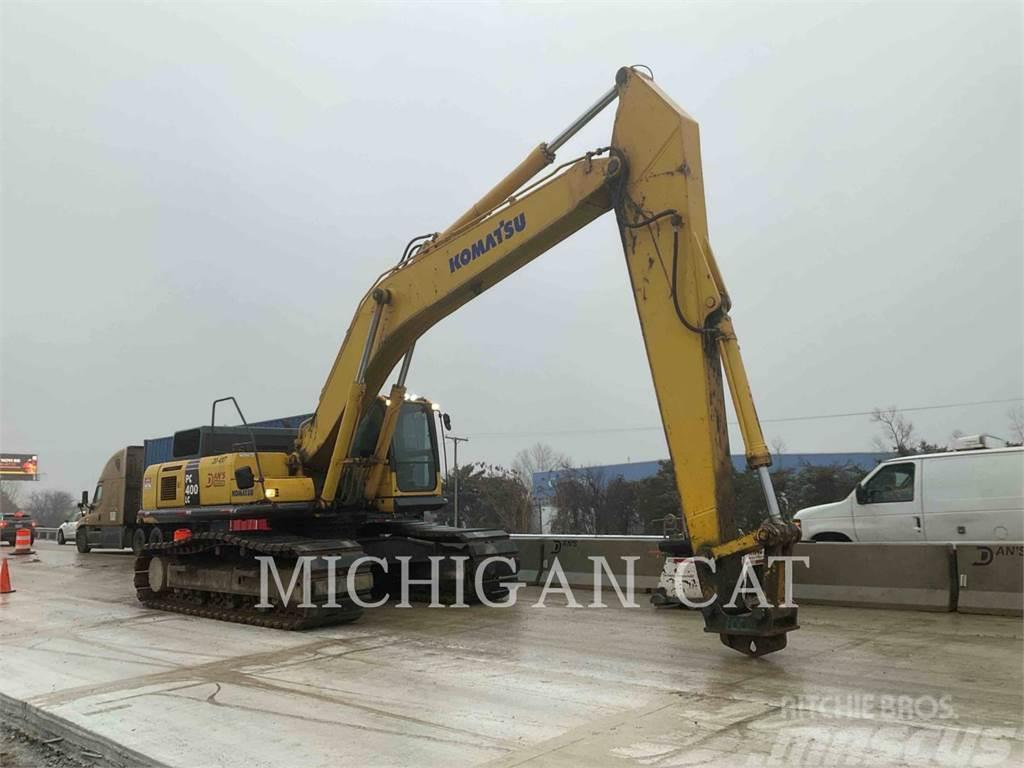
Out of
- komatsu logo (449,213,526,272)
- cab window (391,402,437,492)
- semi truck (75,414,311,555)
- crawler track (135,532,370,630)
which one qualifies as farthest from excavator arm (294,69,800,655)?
semi truck (75,414,311,555)

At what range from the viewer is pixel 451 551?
1098cm

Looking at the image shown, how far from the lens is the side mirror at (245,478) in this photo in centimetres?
1020

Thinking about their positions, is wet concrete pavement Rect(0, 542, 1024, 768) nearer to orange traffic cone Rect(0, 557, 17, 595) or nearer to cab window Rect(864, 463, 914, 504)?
cab window Rect(864, 463, 914, 504)

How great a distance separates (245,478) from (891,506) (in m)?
8.81

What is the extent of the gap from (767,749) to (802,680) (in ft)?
5.95

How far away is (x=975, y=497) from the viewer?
10297 mm

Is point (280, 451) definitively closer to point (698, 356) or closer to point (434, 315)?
point (434, 315)

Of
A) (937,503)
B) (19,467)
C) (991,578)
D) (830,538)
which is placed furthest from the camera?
(19,467)

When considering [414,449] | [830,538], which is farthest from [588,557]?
[830,538]

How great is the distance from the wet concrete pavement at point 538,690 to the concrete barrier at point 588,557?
199cm

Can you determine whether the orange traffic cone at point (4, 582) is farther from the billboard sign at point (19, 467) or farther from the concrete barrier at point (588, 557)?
the billboard sign at point (19, 467)

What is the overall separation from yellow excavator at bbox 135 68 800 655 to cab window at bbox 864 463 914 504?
17.2 ft

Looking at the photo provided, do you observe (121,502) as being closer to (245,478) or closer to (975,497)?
(245,478)

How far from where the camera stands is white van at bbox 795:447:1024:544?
10047 mm
